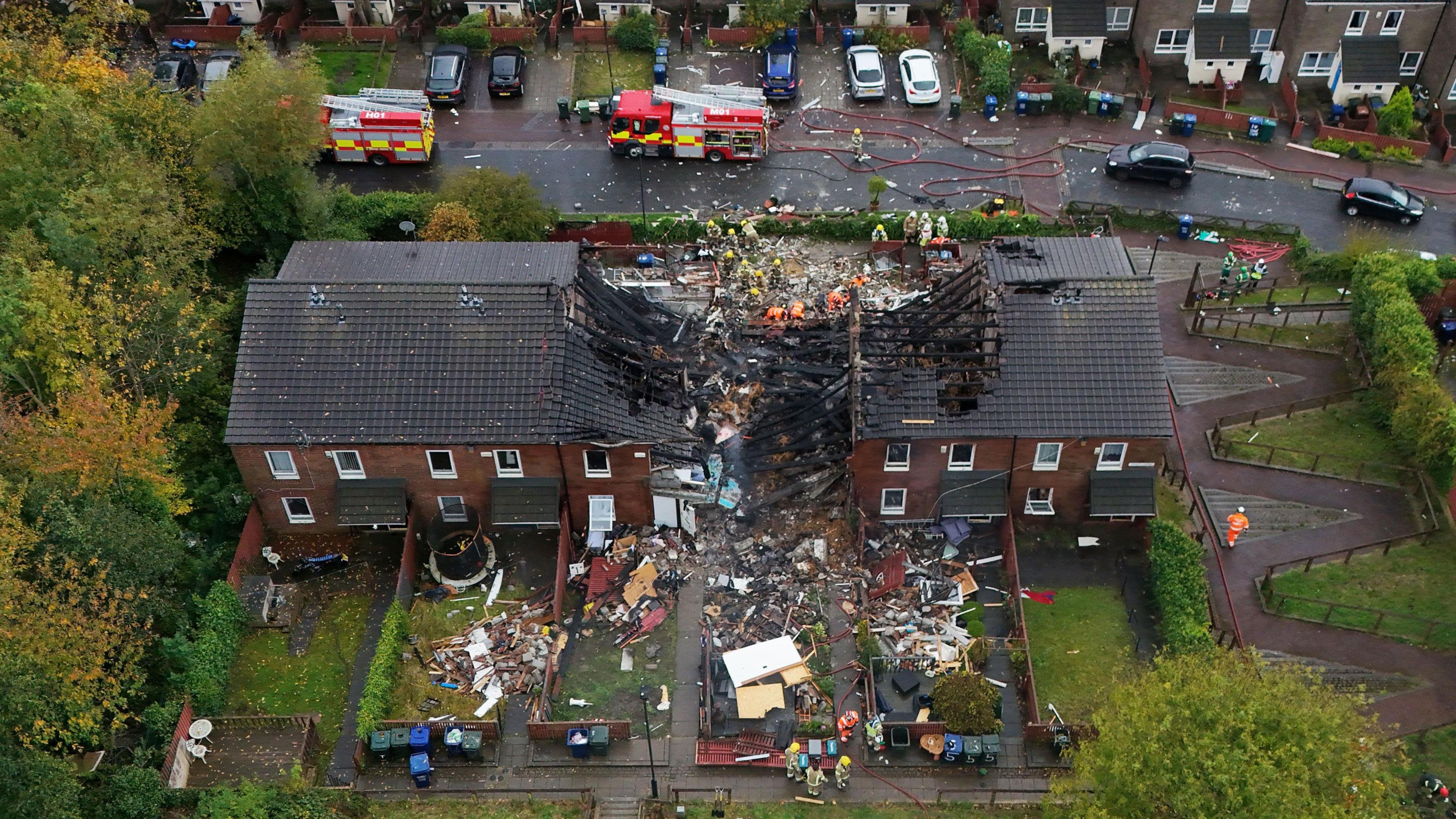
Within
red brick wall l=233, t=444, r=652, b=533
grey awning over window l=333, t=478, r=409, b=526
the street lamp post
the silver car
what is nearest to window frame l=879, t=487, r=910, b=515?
red brick wall l=233, t=444, r=652, b=533

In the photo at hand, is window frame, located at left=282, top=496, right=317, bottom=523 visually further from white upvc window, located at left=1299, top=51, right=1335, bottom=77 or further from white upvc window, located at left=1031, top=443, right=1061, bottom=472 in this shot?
white upvc window, located at left=1299, top=51, right=1335, bottom=77

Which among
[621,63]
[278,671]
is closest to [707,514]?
[278,671]

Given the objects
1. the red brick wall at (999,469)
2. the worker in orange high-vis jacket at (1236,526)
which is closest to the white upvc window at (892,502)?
the red brick wall at (999,469)

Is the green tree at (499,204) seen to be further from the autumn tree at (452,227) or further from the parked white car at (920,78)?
the parked white car at (920,78)

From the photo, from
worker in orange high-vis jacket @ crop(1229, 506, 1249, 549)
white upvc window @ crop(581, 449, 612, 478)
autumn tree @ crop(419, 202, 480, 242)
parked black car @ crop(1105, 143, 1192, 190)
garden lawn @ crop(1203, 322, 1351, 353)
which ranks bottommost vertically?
worker in orange high-vis jacket @ crop(1229, 506, 1249, 549)

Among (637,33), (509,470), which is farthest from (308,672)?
(637,33)

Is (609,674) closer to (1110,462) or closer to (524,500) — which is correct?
(524,500)

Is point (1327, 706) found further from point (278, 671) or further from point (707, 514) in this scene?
point (278, 671)
